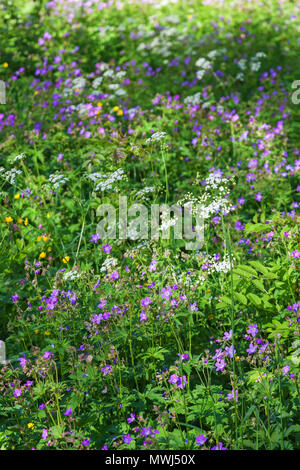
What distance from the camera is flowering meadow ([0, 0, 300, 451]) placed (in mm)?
2391

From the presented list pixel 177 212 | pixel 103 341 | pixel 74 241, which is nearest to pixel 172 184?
pixel 177 212

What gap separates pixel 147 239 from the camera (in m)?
3.38

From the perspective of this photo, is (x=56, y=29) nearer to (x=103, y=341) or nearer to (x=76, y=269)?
(x=76, y=269)

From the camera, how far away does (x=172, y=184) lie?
4.43 m

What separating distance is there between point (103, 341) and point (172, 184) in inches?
83.3

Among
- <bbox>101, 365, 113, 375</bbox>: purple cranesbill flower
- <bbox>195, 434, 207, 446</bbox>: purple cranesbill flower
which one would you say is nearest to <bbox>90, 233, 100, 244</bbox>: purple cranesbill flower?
<bbox>101, 365, 113, 375</bbox>: purple cranesbill flower

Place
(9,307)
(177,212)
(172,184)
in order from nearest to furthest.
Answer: (9,307) < (177,212) < (172,184)

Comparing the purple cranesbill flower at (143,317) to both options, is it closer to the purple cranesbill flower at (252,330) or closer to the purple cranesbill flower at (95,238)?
the purple cranesbill flower at (252,330)

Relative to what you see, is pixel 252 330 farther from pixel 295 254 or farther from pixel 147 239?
pixel 147 239

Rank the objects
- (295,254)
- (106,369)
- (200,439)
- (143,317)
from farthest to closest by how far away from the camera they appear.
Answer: (295,254) < (143,317) < (106,369) < (200,439)

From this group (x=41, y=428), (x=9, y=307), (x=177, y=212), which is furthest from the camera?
(x=177, y=212)

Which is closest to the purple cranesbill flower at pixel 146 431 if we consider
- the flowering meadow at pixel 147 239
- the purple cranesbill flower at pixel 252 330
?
the flowering meadow at pixel 147 239

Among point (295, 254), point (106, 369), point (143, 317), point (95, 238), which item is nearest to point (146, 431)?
point (106, 369)

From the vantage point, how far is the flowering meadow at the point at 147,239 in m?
2.39
